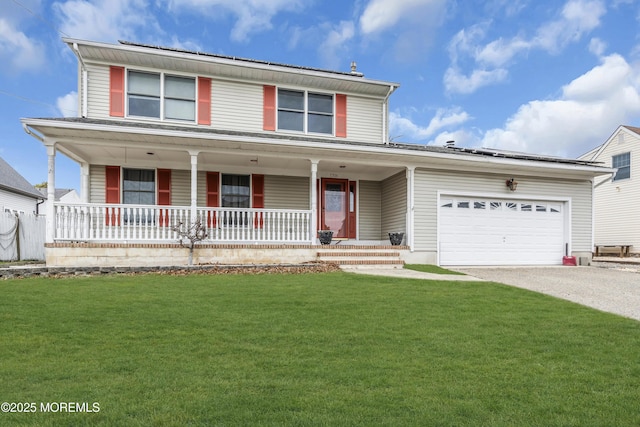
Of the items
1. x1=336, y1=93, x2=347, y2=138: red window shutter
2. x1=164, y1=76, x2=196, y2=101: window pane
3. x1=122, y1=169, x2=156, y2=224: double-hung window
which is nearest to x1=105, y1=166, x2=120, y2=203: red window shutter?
x1=122, y1=169, x2=156, y2=224: double-hung window

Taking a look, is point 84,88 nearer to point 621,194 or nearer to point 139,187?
point 139,187

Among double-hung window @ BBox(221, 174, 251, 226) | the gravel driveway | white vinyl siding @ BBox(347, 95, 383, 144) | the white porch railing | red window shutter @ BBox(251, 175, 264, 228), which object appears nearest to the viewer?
the gravel driveway

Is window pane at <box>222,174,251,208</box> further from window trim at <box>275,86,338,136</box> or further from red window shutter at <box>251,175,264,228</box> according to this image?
window trim at <box>275,86,338,136</box>

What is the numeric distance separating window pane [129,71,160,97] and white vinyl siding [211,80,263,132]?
5.53 ft

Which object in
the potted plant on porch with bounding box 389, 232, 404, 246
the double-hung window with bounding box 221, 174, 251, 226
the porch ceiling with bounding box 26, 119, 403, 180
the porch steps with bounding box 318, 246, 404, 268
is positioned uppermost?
the porch ceiling with bounding box 26, 119, 403, 180

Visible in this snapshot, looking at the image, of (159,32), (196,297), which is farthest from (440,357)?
(159,32)

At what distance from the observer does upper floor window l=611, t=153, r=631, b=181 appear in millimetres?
19172

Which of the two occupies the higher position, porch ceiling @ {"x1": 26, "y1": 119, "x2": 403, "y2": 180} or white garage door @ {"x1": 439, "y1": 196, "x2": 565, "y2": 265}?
porch ceiling @ {"x1": 26, "y1": 119, "x2": 403, "y2": 180}

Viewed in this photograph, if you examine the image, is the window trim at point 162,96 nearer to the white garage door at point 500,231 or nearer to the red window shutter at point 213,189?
the red window shutter at point 213,189

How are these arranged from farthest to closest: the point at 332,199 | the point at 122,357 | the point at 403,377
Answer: the point at 332,199, the point at 122,357, the point at 403,377

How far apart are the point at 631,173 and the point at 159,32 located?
25.0 meters

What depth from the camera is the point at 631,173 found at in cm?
1894

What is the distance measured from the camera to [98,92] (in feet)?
36.7

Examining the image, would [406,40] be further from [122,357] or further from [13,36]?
[122,357]
